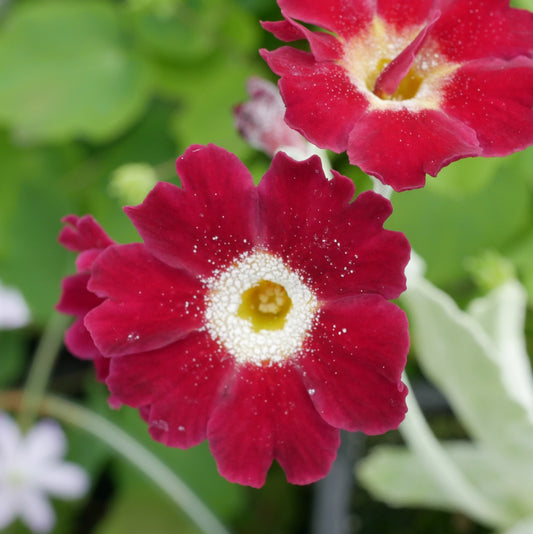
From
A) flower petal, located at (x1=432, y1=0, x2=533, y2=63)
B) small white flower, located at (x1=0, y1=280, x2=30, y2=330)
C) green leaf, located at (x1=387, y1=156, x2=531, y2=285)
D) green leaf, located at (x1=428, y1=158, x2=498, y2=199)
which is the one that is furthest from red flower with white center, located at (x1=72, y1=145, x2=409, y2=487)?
small white flower, located at (x1=0, y1=280, x2=30, y2=330)

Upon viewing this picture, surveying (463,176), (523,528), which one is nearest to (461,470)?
(523,528)

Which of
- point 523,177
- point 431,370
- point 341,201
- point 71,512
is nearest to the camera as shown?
point 341,201

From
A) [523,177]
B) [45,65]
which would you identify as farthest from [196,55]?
[523,177]

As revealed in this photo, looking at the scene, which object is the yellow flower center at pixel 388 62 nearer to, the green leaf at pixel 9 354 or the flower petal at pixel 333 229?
the flower petal at pixel 333 229

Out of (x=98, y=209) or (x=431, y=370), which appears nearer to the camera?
(x=431, y=370)

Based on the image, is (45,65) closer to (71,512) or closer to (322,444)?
(71,512)

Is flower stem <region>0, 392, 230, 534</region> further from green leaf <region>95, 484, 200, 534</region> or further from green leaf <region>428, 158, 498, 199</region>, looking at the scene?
green leaf <region>428, 158, 498, 199</region>
